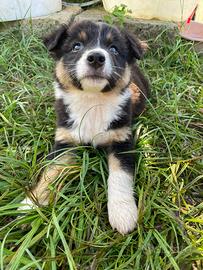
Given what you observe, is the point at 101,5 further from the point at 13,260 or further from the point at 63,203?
the point at 13,260

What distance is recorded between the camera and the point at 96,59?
2.90m

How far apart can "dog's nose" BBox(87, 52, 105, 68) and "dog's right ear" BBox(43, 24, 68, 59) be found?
0.53 metres

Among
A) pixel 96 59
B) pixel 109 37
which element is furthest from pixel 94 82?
pixel 109 37

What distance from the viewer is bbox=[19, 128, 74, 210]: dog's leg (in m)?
2.96

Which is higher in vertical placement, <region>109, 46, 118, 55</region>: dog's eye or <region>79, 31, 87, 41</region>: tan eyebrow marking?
<region>79, 31, 87, 41</region>: tan eyebrow marking

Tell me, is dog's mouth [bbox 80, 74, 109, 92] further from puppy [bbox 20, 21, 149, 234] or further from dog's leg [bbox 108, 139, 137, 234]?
dog's leg [bbox 108, 139, 137, 234]

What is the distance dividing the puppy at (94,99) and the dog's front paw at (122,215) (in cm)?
10

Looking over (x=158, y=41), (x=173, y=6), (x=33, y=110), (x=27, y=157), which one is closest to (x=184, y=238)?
(x=27, y=157)

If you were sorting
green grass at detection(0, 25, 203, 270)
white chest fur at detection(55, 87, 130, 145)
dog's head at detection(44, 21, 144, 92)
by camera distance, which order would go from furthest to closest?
1. white chest fur at detection(55, 87, 130, 145)
2. dog's head at detection(44, 21, 144, 92)
3. green grass at detection(0, 25, 203, 270)

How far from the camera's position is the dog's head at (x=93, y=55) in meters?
2.98

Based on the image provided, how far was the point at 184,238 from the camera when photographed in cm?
272

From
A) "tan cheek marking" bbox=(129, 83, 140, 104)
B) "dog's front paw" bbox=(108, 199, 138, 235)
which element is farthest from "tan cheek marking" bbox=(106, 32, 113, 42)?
"dog's front paw" bbox=(108, 199, 138, 235)

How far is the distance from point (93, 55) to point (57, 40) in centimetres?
57

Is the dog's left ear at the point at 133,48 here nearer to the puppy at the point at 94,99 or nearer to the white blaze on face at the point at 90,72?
the puppy at the point at 94,99
